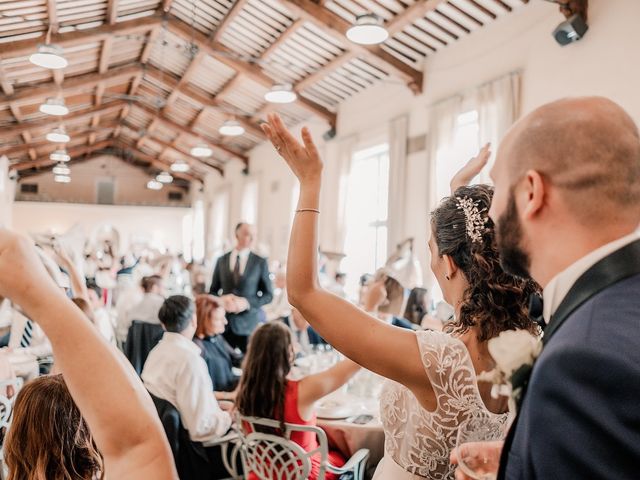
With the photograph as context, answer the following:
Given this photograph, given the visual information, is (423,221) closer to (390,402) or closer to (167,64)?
(390,402)

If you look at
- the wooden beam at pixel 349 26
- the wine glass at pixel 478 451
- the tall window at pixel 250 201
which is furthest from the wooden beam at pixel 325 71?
the wine glass at pixel 478 451

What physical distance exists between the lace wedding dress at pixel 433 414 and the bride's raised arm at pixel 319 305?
0.06 m

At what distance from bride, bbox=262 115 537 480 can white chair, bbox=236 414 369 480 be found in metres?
1.04

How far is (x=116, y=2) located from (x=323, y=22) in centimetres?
325

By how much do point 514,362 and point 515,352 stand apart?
0.02m

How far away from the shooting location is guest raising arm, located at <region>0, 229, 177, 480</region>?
2.02 ft

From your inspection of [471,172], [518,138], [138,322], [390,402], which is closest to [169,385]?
[138,322]

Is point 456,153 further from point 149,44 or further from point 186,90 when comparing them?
point 186,90

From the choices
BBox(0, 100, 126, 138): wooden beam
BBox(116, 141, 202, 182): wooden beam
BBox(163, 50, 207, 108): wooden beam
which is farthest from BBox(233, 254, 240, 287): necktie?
BBox(116, 141, 202, 182): wooden beam

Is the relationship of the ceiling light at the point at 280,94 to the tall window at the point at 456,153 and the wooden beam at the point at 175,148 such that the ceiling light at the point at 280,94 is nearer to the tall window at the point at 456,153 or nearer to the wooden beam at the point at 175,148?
the tall window at the point at 456,153

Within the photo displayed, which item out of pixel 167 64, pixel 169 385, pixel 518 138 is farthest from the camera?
pixel 167 64

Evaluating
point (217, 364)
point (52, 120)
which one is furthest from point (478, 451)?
point (52, 120)

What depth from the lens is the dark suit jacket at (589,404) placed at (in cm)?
63

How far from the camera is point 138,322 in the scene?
466 cm
